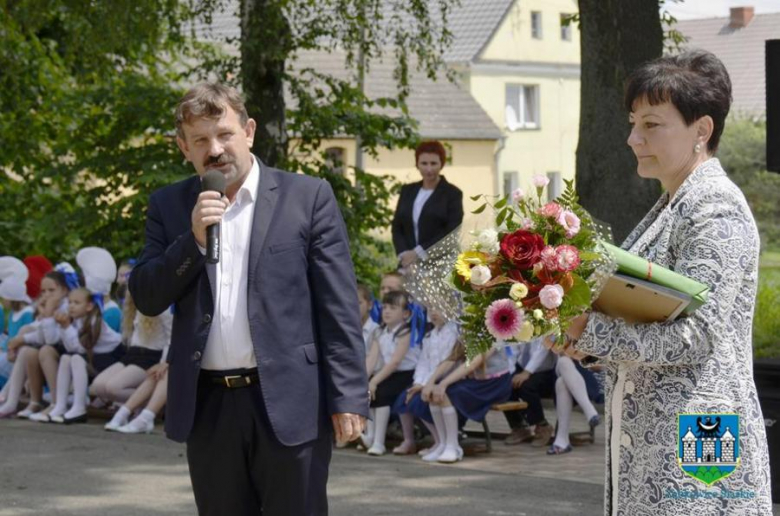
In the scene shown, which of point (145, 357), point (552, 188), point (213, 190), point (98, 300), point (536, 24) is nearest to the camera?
point (213, 190)

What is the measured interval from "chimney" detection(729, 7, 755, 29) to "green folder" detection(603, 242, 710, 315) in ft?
228

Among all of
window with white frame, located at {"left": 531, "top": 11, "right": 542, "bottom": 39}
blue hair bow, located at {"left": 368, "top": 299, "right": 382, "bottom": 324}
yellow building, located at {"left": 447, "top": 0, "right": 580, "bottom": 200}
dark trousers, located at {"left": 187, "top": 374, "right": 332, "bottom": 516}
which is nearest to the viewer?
dark trousers, located at {"left": 187, "top": 374, "right": 332, "bottom": 516}

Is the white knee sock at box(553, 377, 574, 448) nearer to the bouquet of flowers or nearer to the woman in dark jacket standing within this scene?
the woman in dark jacket standing

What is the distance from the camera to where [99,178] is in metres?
15.1

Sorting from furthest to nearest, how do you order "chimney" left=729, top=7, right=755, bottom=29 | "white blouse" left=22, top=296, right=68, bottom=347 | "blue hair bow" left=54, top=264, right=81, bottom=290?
"chimney" left=729, top=7, right=755, bottom=29
"blue hair bow" left=54, top=264, right=81, bottom=290
"white blouse" left=22, top=296, right=68, bottom=347

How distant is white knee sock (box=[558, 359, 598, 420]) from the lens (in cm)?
1048

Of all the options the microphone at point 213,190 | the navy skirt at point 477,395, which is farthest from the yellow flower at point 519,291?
the navy skirt at point 477,395

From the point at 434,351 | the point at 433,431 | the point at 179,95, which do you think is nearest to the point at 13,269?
the point at 179,95

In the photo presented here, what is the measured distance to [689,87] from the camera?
3.82 meters

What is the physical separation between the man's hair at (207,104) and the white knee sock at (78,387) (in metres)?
8.14

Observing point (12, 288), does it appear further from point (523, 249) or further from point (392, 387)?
point (523, 249)

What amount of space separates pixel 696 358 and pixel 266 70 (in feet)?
37.7

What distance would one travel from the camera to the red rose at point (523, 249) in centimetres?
372

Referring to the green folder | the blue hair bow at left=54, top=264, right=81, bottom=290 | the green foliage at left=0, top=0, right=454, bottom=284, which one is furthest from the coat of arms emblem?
the green foliage at left=0, top=0, right=454, bottom=284
